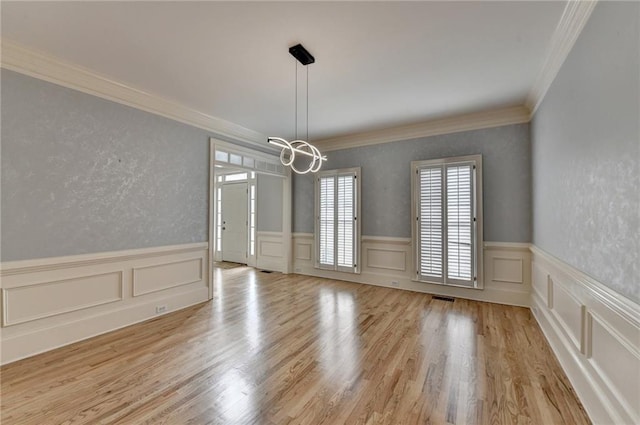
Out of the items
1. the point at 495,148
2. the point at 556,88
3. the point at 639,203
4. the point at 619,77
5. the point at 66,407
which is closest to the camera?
the point at 639,203

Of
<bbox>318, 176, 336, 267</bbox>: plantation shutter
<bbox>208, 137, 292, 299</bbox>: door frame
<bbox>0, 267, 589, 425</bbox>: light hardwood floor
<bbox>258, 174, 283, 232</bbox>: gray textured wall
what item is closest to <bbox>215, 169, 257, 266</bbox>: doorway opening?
<bbox>258, 174, 283, 232</bbox>: gray textured wall

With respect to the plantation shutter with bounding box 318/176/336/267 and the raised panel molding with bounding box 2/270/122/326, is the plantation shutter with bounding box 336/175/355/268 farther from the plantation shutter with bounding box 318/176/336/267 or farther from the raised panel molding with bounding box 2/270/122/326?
the raised panel molding with bounding box 2/270/122/326

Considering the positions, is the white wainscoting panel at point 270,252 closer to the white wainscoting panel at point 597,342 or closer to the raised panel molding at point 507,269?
the raised panel molding at point 507,269

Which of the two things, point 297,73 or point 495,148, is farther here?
→ point 495,148

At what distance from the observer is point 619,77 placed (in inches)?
58.3

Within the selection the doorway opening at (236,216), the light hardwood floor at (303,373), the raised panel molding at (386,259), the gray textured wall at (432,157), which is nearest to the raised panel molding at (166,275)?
the light hardwood floor at (303,373)

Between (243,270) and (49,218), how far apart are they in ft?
13.2

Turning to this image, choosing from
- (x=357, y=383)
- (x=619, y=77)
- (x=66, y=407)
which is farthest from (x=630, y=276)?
(x=66, y=407)

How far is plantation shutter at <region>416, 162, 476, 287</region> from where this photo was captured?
4.22 m

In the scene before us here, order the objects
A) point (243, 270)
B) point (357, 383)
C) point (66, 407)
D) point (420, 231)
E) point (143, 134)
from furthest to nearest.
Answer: point (243, 270)
point (420, 231)
point (143, 134)
point (357, 383)
point (66, 407)

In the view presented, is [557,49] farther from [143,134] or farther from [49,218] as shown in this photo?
[49,218]

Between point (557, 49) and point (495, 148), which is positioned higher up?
point (557, 49)

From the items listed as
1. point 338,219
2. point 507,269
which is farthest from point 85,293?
point 507,269

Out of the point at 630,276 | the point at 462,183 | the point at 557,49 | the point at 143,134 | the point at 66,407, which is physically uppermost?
the point at 557,49
